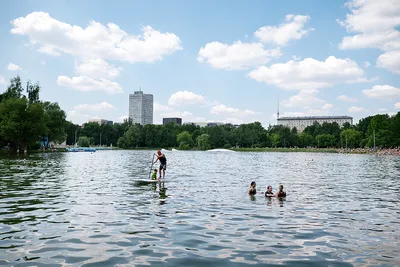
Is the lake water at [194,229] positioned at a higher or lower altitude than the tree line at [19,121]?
lower

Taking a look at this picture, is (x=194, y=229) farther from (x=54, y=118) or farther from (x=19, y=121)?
(x=54, y=118)

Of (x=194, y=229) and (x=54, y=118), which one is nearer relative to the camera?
(x=194, y=229)

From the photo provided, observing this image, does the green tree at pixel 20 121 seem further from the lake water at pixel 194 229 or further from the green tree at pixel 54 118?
the lake water at pixel 194 229

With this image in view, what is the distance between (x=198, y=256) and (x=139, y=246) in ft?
7.39

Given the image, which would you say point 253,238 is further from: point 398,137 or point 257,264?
point 398,137

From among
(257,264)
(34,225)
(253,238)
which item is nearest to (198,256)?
(257,264)

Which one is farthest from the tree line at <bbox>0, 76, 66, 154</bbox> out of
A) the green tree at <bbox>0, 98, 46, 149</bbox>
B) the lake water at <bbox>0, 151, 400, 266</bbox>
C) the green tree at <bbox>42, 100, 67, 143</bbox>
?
the lake water at <bbox>0, 151, 400, 266</bbox>

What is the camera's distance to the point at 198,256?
11.3 meters

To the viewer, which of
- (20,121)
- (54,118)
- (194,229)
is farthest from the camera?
(54,118)

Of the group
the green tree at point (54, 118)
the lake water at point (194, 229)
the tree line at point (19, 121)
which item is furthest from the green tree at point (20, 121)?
the lake water at point (194, 229)

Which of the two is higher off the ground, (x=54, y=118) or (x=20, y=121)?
(x=54, y=118)

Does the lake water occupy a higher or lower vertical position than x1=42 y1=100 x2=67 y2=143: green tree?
lower

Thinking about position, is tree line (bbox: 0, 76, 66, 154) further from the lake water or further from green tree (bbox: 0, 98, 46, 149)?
the lake water

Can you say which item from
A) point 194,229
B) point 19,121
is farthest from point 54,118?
point 194,229
